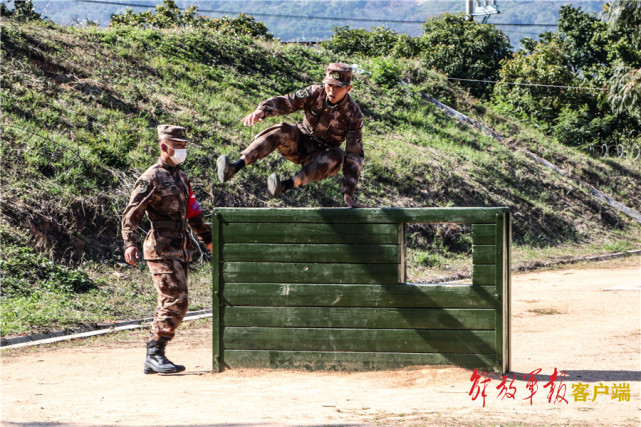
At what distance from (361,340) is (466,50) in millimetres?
42581

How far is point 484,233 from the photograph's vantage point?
7.49 metres

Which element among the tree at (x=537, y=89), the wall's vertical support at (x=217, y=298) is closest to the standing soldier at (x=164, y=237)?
the wall's vertical support at (x=217, y=298)

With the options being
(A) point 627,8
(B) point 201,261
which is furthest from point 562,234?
(B) point 201,261

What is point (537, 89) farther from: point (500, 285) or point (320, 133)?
point (500, 285)

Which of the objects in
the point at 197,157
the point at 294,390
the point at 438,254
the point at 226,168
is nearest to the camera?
the point at 294,390

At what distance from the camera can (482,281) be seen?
7.45 meters

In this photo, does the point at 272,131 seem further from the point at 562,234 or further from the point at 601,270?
the point at 562,234

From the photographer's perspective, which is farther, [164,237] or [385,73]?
[385,73]

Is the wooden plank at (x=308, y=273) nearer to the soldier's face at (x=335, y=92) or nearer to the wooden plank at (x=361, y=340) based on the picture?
the wooden plank at (x=361, y=340)

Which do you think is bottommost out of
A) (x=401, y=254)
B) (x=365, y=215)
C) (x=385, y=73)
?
(x=401, y=254)

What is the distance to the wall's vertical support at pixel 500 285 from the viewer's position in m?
7.37

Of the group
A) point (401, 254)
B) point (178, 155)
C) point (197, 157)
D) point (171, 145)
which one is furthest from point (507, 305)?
point (197, 157)

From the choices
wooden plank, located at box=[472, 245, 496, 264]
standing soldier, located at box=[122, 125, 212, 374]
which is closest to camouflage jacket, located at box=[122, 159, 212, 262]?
standing soldier, located at box=[122, 125, 212, 374]

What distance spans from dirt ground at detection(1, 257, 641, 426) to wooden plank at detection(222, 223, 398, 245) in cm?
131
